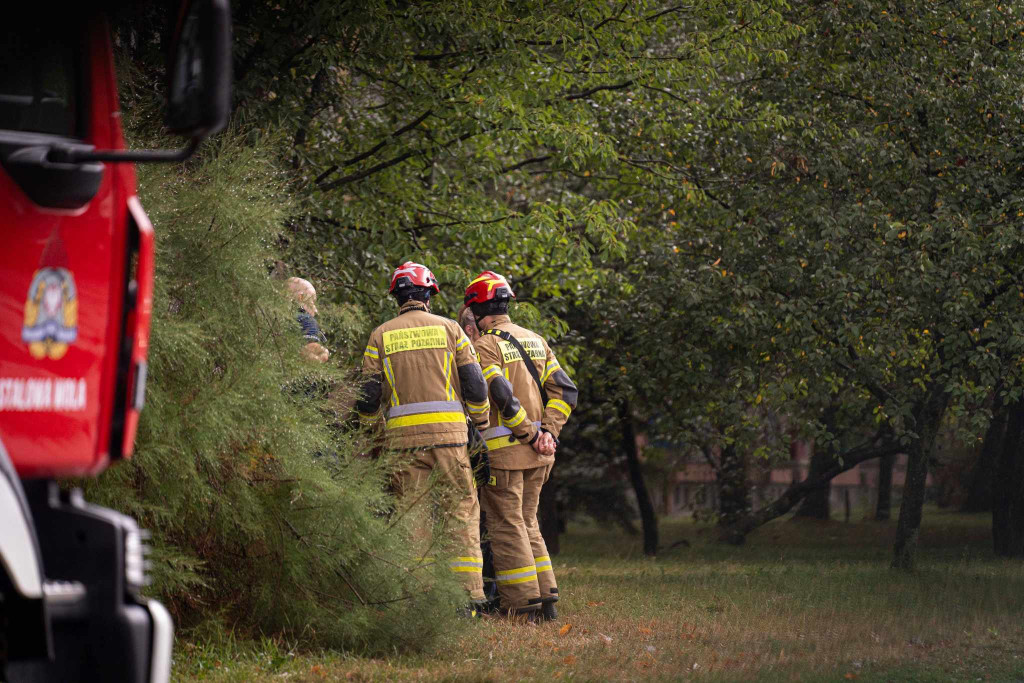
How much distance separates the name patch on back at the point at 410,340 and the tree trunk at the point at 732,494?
14.6 metres

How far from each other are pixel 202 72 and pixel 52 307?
0.72 m

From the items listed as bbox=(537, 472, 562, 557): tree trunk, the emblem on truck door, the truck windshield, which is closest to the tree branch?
bbox=(537, 472, 562, 557): tree trunk

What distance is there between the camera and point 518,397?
9.13m

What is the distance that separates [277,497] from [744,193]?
388 inches

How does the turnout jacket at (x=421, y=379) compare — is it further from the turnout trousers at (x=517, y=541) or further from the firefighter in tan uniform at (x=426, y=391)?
the turnout trousers at (x=517, y=541)

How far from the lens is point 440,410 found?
8.12m

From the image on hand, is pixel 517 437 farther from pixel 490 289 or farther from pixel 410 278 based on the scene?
pixel 410 278

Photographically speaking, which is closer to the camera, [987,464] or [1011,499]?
[1011,499]

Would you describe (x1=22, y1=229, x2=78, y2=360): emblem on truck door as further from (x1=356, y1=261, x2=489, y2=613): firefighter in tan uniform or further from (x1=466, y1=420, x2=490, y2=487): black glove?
(x1=466, y1=420, x2=490, y2=487): black glove

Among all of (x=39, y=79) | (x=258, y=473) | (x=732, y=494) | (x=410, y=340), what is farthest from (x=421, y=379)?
(x=732, y=494)

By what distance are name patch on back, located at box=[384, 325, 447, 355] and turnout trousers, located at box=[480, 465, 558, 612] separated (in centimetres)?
132

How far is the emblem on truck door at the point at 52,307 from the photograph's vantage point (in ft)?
10.4

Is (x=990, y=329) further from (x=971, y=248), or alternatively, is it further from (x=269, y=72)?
(x=269, y=72)

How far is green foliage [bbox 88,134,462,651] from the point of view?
6.43 metres
